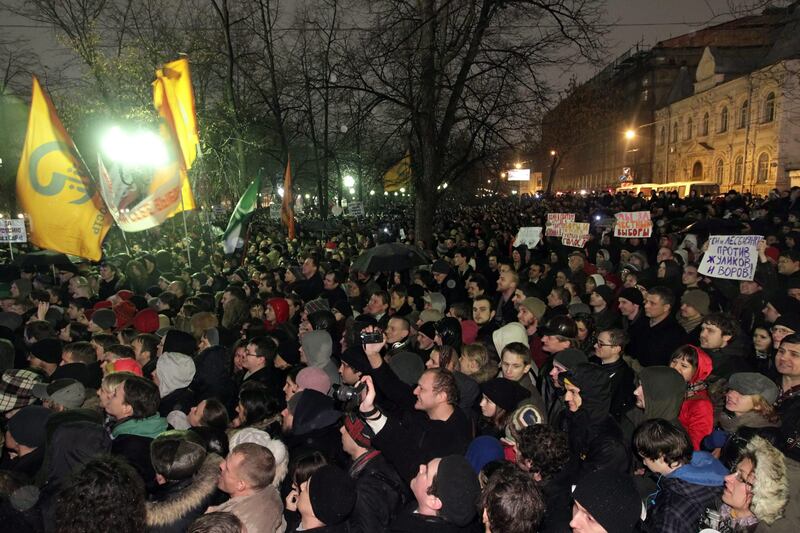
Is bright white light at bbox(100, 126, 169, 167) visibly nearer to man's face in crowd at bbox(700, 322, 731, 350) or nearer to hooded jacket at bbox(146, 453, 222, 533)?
hooded jacket at bbox(146, 453, 222, 533)

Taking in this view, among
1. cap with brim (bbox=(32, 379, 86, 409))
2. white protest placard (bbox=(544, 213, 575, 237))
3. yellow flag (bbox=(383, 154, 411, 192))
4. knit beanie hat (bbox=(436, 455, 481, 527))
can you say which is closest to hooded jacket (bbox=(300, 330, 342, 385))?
cap with brim (bbox=(32, 379, 86, 409))

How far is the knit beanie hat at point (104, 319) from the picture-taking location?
697cm

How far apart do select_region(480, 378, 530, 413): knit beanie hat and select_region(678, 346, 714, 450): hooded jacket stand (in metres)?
1.15

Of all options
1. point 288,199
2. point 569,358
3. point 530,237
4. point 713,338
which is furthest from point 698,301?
point 288,199

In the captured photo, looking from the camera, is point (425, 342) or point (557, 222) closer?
point (425, 342)

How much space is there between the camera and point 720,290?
26.0 ft

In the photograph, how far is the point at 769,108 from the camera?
127 ft

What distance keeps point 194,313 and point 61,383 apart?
2889 millimetres

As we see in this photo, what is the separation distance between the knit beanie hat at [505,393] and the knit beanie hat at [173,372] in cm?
256

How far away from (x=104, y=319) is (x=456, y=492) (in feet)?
19.2

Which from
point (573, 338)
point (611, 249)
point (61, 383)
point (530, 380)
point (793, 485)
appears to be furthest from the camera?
point (611, 249)

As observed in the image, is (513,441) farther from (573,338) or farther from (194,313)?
(194,313)

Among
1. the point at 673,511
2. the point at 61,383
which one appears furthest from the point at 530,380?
the point at 61,383

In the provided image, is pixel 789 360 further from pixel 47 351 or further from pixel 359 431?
pixel 47 351
